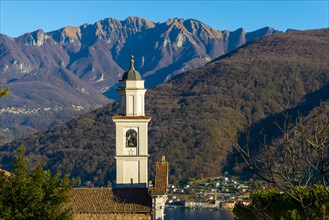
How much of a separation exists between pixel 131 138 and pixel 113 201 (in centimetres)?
480

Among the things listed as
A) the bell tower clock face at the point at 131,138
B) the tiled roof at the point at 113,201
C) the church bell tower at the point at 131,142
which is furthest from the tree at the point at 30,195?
the bell tower clock face at the point at 131,138

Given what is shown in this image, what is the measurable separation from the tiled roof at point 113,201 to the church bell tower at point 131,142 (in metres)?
3.14

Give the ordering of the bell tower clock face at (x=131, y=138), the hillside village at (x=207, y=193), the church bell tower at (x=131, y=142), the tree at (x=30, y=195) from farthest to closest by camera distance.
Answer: the hillside village at (x=207, y=193), the bell tower clock face at (x=131, y=138), the church bell tower at (x=131, y=142), the tree at (x=30, y=195)

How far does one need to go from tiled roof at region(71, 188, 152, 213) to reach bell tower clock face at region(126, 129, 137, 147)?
153 inches

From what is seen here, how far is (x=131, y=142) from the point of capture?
3834 centimetres

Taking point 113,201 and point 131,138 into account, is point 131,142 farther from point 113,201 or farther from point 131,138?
point 113,201

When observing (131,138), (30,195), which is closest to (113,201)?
(131,138)

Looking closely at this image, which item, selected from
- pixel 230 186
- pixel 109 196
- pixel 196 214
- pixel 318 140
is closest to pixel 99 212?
pixel 109 196

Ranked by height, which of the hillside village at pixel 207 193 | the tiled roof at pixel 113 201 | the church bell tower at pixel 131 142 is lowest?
the hillside village at pixel 207 193

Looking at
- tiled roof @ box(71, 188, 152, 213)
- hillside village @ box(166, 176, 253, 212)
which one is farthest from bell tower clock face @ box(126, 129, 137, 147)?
hillside village @ box(166, 176, 253, 212)

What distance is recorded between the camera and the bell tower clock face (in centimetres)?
3831

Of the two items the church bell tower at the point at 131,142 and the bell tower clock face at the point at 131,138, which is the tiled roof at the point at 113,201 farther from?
the bell tower clock face at the point at 131,138

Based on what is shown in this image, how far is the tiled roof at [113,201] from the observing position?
33.9 m

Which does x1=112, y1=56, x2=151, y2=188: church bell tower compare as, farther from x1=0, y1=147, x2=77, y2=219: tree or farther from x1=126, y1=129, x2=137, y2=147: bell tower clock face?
x1=0, y1=147, x2=77, y2=219: tree
